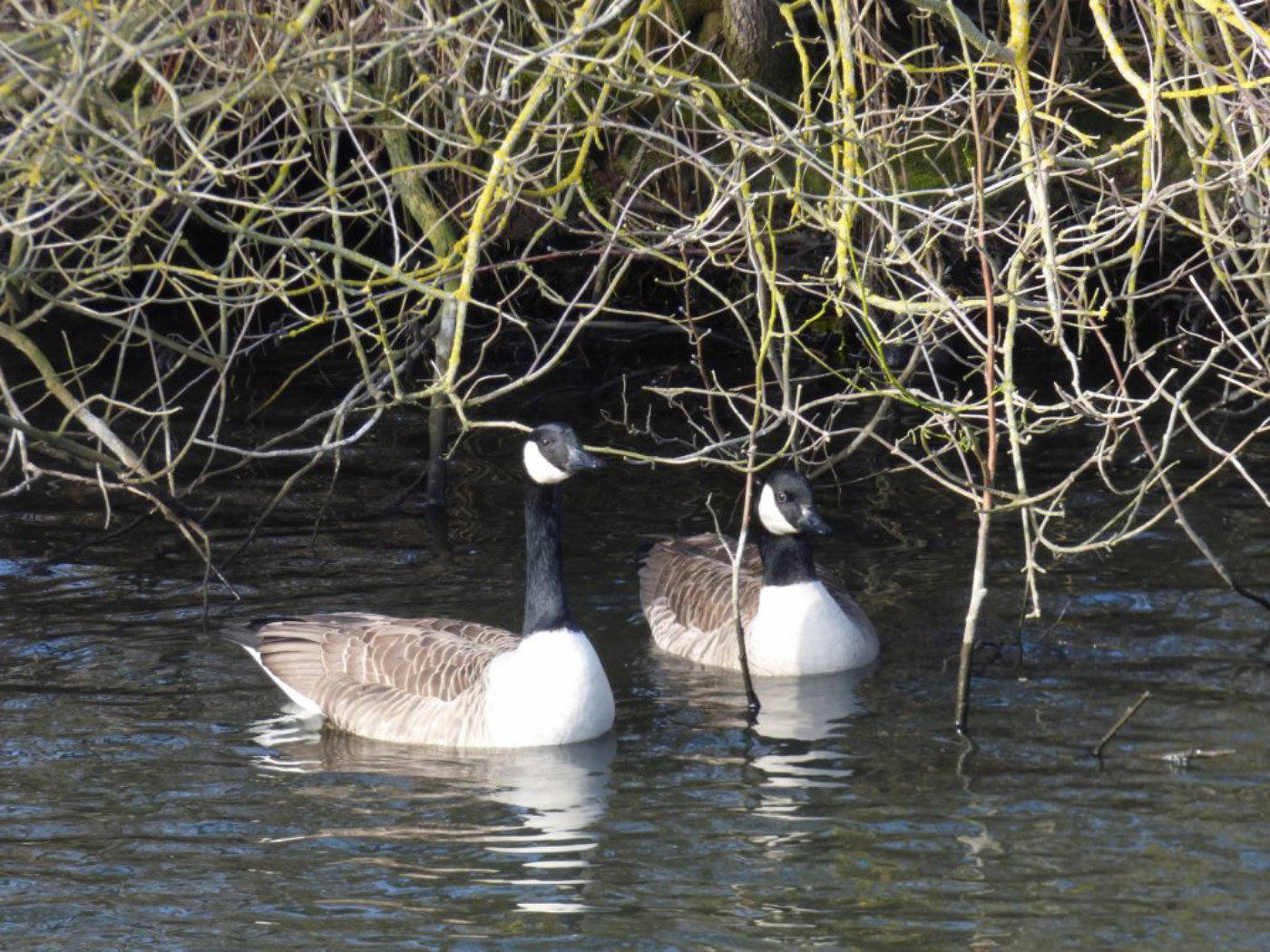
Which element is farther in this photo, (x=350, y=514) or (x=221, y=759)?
(x=350, y=514)

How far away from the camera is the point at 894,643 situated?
443 inches

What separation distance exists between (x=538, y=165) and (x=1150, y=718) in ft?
26.1

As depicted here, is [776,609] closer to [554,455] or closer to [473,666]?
[554,455]

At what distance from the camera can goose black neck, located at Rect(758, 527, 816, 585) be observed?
1118 cm

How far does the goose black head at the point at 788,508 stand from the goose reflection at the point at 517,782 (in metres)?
2.10

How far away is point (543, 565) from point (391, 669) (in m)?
1.06

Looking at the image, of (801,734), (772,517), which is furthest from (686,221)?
(801,734)

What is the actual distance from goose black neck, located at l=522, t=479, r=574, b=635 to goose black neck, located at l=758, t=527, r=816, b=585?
1.78 m

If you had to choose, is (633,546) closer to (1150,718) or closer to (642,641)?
(642,641)

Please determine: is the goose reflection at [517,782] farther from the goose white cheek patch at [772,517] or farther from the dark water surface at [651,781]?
the goose white cheek patch at [772,517]

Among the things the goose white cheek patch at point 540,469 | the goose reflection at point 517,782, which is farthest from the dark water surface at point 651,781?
the goose white cheek patch at point 540,469

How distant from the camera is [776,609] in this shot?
11.1m

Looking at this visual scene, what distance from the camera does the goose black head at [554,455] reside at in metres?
9.66

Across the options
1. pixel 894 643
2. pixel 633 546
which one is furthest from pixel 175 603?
pixel 894 643
